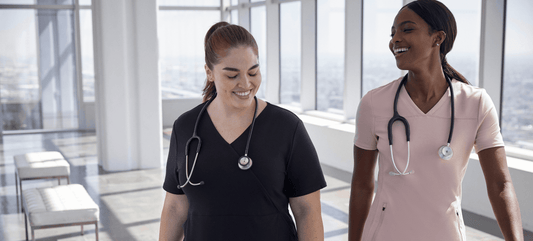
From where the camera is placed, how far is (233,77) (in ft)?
4.75

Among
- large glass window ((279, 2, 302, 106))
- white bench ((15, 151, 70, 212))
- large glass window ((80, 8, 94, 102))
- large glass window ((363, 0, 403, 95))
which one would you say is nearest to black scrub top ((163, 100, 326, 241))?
white bench ((15, 151, 70, 212))

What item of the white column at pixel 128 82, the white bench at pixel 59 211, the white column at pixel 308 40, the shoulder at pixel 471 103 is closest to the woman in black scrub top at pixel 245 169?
the shoulder at pixel 471 103

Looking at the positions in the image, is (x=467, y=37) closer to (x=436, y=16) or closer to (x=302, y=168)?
(x=436, y=16)

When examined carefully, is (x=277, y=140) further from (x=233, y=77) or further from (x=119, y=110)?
(x=119, y=110)

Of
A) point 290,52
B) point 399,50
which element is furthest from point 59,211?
point 290,52

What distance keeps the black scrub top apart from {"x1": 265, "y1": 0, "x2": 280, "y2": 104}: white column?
9023 millimetres

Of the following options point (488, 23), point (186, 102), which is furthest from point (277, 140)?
point (186, 102)

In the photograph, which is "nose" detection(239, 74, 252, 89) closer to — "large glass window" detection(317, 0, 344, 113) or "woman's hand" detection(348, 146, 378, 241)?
"woman's hand" detection(348, 146, 378, 241)

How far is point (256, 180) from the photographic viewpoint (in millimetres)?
1451

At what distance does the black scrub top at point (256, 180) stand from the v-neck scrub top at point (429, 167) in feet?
0.68

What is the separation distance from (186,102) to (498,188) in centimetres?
1147

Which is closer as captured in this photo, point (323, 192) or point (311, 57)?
point (323, 192)

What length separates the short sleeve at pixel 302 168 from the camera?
1.48 meters

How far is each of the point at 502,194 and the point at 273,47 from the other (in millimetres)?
9194
